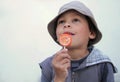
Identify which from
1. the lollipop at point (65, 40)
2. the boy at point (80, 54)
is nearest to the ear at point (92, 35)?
the boy at point (80, 54)

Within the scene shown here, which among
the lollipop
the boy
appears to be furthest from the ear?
the lollipop

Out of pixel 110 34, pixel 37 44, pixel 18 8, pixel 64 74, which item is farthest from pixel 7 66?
pixel 64 74

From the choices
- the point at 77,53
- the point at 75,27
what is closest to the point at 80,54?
the point at 77,53

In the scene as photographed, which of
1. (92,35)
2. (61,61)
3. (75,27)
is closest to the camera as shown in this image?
(61,61)

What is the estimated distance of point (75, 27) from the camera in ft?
3.56

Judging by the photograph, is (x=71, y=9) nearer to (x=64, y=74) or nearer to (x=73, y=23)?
(x=73, y=23)

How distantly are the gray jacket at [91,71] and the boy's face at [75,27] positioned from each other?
7 cm

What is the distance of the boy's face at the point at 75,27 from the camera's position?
3.52ft

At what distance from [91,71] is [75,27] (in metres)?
0.18

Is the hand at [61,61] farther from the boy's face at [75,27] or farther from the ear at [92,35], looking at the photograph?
the ear at [92,35]

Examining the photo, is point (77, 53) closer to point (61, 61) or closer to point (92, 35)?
point (92, 35)

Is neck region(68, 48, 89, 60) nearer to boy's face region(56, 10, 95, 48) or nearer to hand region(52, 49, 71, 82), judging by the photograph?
boy's face region(56, 10, 95, 48)

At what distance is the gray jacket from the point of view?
44.5 inches

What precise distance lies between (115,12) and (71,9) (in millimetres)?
613
